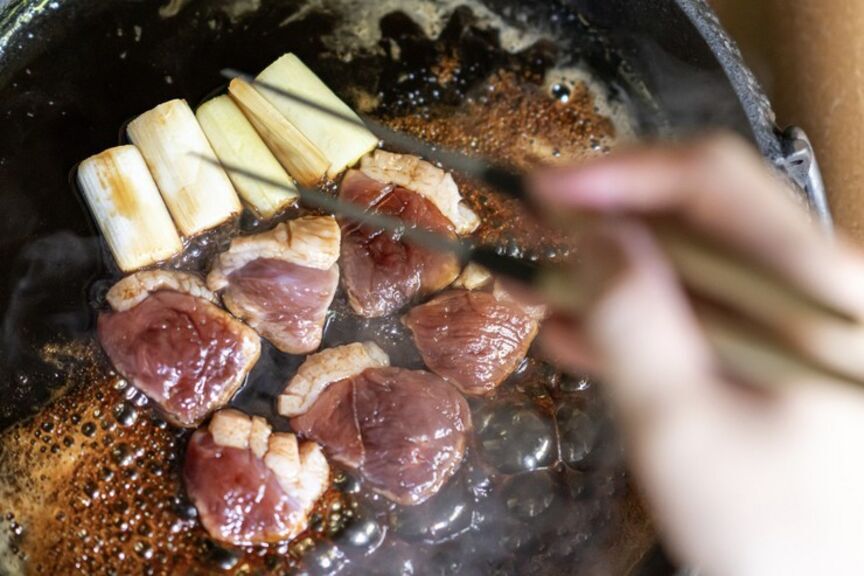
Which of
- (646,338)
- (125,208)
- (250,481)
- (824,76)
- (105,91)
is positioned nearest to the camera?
(646,338)

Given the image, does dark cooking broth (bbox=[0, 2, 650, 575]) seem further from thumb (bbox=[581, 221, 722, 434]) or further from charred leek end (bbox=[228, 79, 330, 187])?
thumb (bbox=[581, 221, 722, 434])

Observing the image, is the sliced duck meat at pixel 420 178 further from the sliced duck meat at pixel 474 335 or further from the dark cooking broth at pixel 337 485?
the sliced duck meat at pixel 474 335

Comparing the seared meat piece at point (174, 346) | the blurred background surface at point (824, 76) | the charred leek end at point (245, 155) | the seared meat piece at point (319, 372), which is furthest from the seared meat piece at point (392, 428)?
the blurred background surface at point (824, 76)

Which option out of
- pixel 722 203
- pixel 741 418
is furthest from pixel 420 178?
pixel 741 418

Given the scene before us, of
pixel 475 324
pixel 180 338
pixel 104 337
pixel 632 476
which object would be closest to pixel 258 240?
pixel 180 338

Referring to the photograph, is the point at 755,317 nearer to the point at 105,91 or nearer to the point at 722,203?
the point at 722,203
